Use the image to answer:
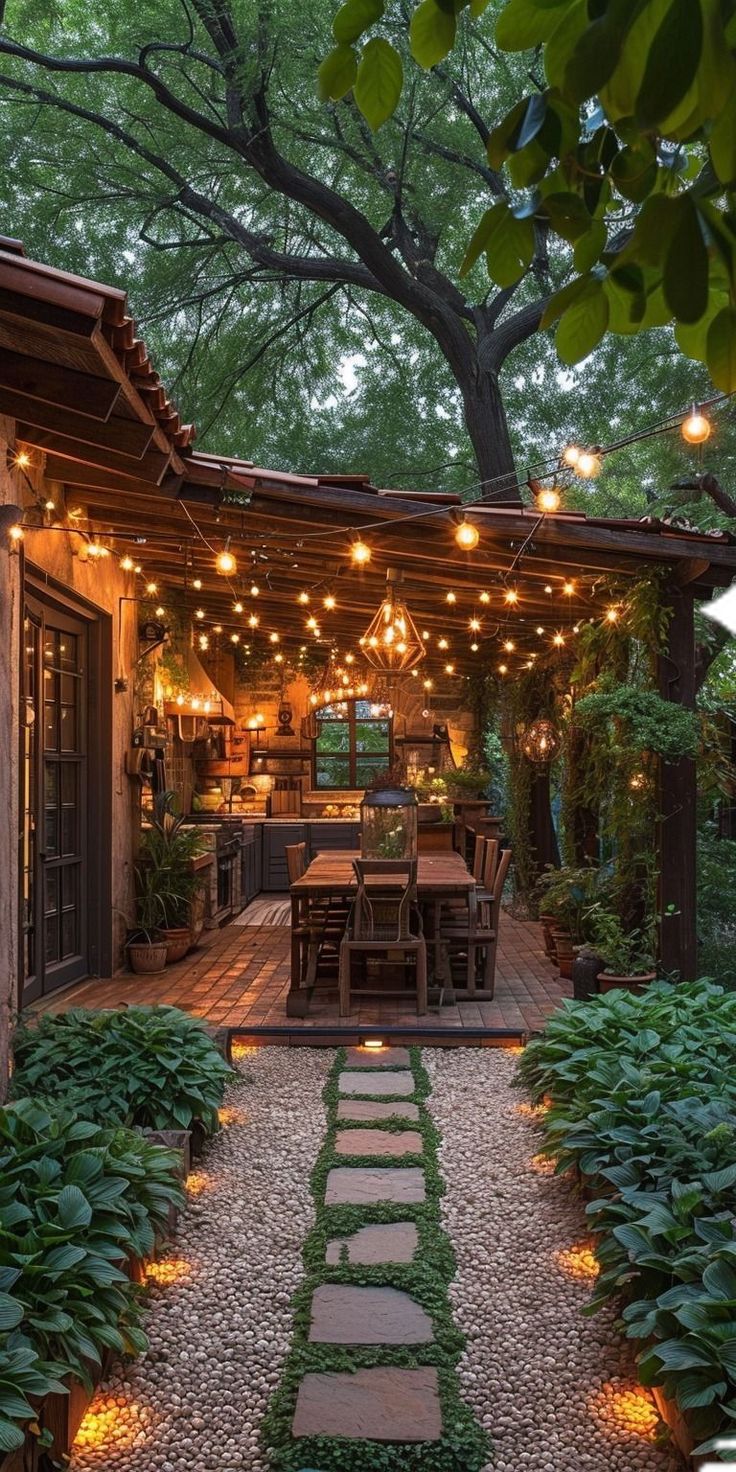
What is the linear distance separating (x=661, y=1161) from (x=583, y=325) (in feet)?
9.62

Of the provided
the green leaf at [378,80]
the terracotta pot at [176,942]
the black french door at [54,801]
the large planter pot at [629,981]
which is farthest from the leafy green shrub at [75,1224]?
the terracotta pot at [176,942]

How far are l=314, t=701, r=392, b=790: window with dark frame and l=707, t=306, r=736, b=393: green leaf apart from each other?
13.1 m

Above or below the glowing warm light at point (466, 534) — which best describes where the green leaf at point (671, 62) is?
below

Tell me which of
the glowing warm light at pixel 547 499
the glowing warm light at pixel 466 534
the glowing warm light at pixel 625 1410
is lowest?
the glowing warm light at pixel 625 1410

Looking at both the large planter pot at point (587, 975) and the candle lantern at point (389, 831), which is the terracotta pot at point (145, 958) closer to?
the candle lantern at point (389, 831)

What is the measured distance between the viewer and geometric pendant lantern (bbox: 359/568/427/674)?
6.63m

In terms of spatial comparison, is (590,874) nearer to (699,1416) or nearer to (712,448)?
(712,448)

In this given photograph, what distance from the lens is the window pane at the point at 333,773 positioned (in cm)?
1425

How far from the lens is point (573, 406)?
12.4 metres

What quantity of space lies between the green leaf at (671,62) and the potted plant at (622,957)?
5.75 metres

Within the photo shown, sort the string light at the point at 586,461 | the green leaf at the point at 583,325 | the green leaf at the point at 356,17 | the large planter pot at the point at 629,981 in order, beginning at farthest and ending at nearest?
the large planter pot at the point at 629,981, the string light at the point at 586,461, the green leaf at the point at 583,325, the green leaf at the point at 356,17

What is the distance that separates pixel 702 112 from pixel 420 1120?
4.59 m

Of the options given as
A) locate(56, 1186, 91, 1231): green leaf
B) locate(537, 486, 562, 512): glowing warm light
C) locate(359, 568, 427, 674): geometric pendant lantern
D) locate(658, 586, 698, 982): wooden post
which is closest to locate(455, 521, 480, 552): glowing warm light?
locate(537, 486, 562, 512): glowing warm light

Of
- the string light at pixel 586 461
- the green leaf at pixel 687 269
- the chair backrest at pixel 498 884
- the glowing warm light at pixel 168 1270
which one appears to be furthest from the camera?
the chair backrest at pixel 498 884
